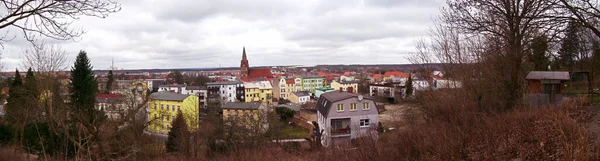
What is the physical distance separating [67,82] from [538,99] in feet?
76.1

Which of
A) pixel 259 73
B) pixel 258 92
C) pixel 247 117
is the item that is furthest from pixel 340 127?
pixel 259 73

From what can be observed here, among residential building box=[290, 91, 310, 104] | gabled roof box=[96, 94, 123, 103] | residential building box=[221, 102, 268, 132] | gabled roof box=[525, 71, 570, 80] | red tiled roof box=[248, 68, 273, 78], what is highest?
red tiled roof box=[248, 68, 273, 78]

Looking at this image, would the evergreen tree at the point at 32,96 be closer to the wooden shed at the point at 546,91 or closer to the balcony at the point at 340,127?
the balcony at the point at 340,127

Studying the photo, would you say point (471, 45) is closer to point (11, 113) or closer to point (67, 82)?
point (11, 113)

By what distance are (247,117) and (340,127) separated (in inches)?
249

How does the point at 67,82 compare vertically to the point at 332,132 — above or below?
above

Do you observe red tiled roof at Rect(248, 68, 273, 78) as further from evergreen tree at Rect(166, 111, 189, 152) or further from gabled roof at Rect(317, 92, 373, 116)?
evergreen tree at Rect(166, 111, 189, 152)

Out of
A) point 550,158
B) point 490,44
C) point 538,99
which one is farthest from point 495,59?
point 550,158

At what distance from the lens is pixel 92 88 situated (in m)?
21.5

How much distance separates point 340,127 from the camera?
22.1 metres

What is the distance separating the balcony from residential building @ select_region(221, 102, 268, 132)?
4.23 m

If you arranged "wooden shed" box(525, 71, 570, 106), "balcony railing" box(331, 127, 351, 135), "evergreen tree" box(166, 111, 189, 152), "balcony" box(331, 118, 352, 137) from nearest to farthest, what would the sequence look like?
"wooden shed" box(525, 71, 570, 106) → "evergreen tree" box(166, 111, 189, 152) → "balcony" box(331, 118, 352, 137) → "balcony railing" box(331, 127, 351, 135)

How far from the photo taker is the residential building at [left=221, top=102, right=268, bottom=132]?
2139 centimetres

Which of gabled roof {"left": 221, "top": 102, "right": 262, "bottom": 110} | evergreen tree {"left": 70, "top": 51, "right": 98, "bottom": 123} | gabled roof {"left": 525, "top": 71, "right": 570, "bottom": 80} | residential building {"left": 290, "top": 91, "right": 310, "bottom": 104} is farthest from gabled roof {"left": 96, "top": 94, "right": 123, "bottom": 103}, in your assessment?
residential building {"left": 290, "top": 91, "right": 310, "bottom": 104}
